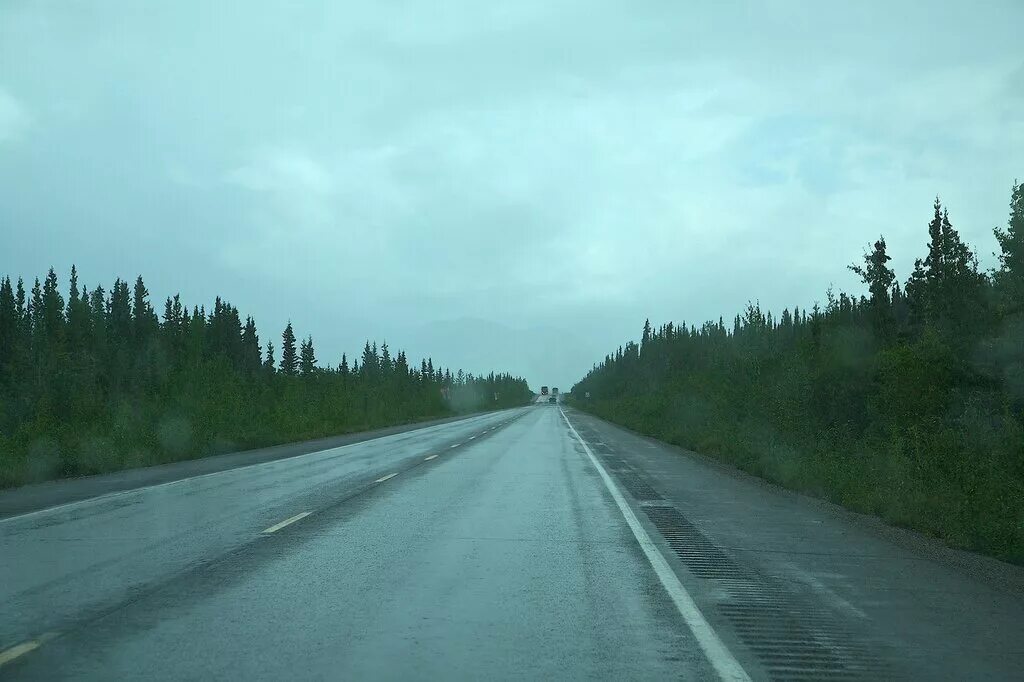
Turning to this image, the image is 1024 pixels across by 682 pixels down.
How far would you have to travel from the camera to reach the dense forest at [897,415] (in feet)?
43.7

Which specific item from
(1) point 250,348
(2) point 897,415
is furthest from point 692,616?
(1) point 250,348

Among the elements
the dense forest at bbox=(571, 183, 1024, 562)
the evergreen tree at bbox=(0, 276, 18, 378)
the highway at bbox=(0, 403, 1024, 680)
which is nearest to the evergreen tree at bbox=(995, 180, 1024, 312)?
the dense forest at bbox=(571, 183, 1024, 562)

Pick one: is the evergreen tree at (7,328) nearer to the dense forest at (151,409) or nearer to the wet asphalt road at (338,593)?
the dense forest at (151,409)

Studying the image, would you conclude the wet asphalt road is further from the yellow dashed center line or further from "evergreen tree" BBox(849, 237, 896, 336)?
"evergreen tree" BBox(849, 237, 896, 336)

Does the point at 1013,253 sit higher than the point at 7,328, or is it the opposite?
the point at 7,328

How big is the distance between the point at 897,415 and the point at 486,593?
15130 mm

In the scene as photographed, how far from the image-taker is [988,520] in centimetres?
1155

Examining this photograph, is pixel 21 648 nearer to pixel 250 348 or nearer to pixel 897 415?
pixel 897 415

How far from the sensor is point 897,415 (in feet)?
66.0

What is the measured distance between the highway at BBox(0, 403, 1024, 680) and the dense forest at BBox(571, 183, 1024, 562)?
1103mm

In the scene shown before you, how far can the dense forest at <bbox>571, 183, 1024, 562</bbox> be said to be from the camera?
1330 cm

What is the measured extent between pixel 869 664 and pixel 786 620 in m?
1.23

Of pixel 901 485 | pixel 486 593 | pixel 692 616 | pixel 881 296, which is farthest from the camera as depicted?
pixel 881 296

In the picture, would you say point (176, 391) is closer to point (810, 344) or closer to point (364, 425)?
point (810, 344)
